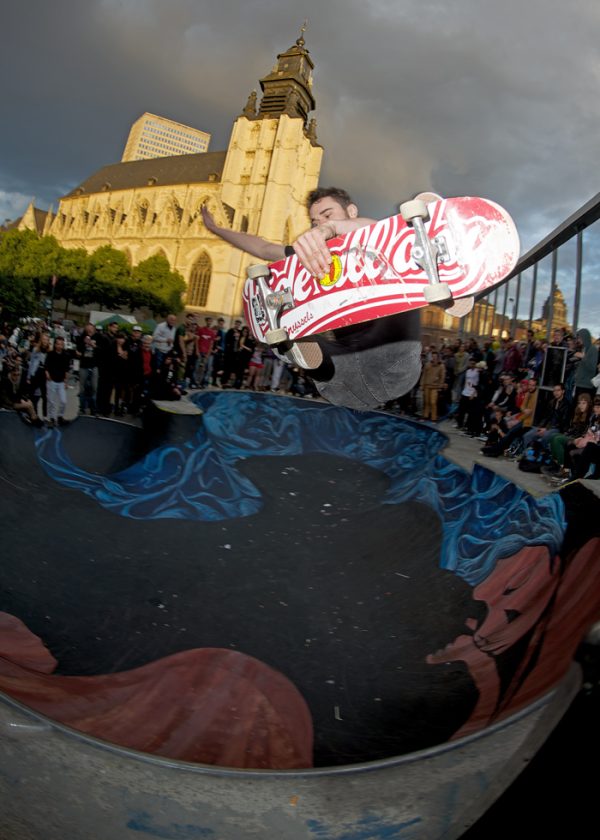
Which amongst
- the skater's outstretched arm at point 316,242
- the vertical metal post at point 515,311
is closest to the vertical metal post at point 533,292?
the vertical metal post at point 515,311

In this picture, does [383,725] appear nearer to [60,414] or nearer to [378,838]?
[378,838]

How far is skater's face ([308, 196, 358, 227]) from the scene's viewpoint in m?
3.65

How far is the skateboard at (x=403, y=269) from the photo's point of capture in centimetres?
290

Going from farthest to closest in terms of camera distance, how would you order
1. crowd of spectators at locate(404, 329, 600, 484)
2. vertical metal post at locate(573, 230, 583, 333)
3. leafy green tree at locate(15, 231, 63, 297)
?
leafy green tree at locate(15, 231, 63, 297) → vertical metal post at locate(573, 230, 583, 333) → crowd of spectators at locate(404, 329, 600, 484)

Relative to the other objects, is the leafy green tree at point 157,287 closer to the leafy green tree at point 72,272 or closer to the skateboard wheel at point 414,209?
the leafy green tree at point 72,272

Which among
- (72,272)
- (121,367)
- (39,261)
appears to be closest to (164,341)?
(121,367)

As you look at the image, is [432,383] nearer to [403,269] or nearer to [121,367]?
[121,367]

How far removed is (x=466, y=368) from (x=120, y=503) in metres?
7.11

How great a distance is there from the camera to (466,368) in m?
9.76

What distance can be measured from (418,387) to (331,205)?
885 centimetres

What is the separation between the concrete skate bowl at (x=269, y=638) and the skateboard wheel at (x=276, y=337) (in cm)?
196

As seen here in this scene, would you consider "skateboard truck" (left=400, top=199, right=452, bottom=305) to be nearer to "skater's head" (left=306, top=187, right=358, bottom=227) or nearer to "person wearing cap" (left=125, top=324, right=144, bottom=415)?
"skater's head" (left=306, top=187, right=358, bottom=227)

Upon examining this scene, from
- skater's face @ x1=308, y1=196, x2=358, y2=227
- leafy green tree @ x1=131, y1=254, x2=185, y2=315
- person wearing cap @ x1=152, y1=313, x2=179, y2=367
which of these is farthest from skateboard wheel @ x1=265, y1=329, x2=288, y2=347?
leafy green tree @ x1=131, y1=254, x2=185, y2=315

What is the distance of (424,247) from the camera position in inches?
119
